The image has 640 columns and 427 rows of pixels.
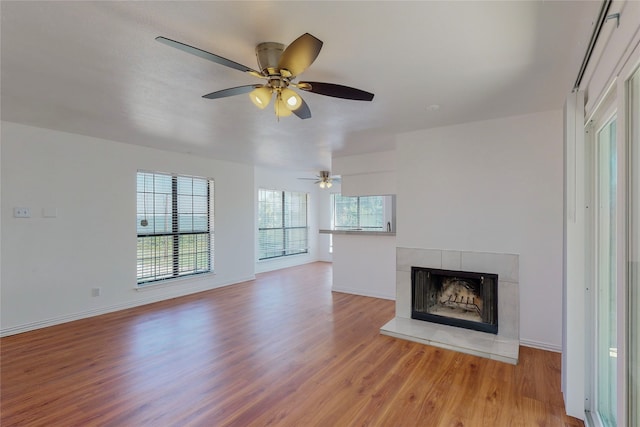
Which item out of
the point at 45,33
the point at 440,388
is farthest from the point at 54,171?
the point at 440,388

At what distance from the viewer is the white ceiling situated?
166cm

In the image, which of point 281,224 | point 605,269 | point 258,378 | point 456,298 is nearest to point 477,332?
point 456,298

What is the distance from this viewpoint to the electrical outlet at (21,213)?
3.78 metres

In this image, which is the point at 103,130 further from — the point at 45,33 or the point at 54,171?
the point at 45,33

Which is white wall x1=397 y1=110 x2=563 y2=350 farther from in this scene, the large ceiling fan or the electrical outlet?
the electrical outlet

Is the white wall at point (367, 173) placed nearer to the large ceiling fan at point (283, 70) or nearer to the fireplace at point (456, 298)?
the fireplace at point (456, 298)

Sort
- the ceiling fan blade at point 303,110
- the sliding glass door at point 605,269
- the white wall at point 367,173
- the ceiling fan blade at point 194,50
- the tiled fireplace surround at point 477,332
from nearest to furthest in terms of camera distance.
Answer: the ceiling fan blade at point 194,50, the sliding glass door at point 605,269, the ceiling fan blade at point 303,110, the tiled fireplace surround at point 477,332, the white wall at point 367,173

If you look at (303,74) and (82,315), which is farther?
(82,315)

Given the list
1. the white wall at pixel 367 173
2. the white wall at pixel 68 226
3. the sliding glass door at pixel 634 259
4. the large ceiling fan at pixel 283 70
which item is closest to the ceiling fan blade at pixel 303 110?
the large ceiling fan at pixel 283 70

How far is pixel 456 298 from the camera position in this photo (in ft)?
12.9

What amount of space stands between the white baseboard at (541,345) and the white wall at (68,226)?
5.11m

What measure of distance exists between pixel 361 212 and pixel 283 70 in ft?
20.8

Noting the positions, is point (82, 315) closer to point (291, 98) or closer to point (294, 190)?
point (291, 98)

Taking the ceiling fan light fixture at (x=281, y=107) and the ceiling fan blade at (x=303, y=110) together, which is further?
the ceiling fan blade at (x=303, y=110)
